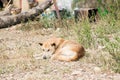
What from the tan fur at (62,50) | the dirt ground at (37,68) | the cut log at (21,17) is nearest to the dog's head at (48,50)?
the tan fur at (62,50)

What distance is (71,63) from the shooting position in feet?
25.0

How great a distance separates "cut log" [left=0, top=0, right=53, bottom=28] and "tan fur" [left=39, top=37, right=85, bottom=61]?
13.9 ft

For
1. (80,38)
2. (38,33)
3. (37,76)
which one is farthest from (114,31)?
(37,76)

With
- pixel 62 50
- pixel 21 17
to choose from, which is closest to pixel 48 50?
pixel 62 50

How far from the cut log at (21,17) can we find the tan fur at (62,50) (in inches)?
167

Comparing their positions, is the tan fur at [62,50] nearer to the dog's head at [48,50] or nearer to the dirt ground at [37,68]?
the dog's head at [48,50]

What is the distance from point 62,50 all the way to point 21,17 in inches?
200

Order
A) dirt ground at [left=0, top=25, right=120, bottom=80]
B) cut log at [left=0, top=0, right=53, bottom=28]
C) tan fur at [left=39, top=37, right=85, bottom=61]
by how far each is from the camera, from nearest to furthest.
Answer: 1. dirt ground at [left=0, top=25, right=120, bottom=80]
2. tan fur at [left=39, top=37, right=85, bottom=61]
3. cut log at [left=0, top=0, right=53, bottom=28]

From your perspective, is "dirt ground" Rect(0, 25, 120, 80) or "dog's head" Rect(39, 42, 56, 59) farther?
"dog's head" Rect(39, 42, 56, 59)

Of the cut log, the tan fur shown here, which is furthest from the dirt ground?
the cut log

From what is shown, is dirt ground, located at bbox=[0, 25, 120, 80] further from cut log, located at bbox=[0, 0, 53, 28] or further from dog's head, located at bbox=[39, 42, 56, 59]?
cut log, located at bbox=[0, 0, 53, 28]

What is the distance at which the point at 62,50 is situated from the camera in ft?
26.4

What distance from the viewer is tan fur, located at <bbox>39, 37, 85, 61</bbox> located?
7.81 m

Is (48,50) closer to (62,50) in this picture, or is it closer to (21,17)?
(62,50)
